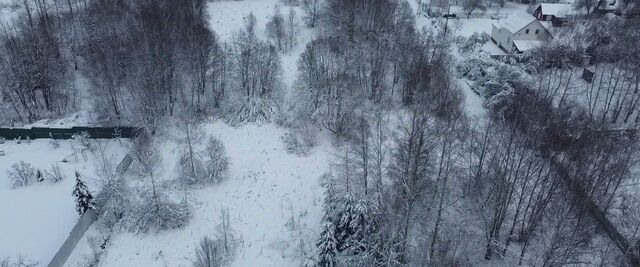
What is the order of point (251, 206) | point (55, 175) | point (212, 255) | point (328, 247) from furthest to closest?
point (55, 175)
point (251, 206)
point (328, 247)
point (212, 255)

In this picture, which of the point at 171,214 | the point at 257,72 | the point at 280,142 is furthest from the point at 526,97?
the point at 171,214

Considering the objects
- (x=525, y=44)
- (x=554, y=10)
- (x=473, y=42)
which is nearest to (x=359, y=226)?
(x=473, y=42)

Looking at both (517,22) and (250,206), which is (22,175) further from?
(517,22)

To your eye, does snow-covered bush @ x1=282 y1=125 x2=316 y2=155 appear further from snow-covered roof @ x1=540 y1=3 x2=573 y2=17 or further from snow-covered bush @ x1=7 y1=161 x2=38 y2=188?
snow-covered roof @ x1=540 y1=3 x2=573 y2=17

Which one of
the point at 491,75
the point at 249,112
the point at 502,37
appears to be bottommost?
the point at 249,112

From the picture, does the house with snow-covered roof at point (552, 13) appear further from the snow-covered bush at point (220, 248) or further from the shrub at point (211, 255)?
the shrub at point (211, 255)

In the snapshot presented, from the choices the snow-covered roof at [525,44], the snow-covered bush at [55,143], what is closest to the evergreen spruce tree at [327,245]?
the snow-covered bush at [55,143]

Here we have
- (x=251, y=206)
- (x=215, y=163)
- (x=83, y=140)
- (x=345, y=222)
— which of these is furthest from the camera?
(x=83, y=140)
